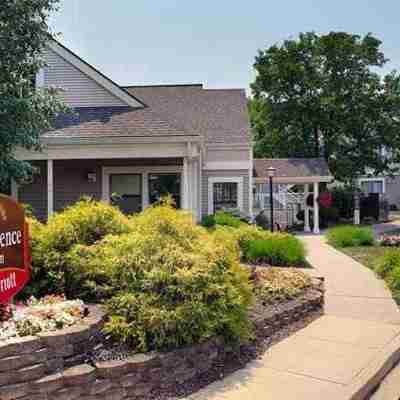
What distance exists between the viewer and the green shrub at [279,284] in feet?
20.7

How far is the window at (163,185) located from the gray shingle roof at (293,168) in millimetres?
7423

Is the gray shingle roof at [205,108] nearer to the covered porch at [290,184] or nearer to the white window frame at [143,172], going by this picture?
the covered porch at [290,184]

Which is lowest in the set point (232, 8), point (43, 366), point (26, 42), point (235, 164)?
point (43, 366)

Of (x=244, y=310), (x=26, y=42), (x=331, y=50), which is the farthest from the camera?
(x=331, y=50)

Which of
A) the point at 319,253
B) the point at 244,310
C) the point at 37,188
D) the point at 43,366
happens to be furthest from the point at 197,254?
the point at 37,188

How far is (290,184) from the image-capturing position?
2328cm

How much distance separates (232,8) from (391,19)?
238 inches

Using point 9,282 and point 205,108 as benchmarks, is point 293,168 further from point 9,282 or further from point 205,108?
point 9,282

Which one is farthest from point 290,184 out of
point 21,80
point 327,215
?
point 21,80

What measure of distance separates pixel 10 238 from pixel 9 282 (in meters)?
0.37

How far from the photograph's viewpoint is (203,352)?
421 cm

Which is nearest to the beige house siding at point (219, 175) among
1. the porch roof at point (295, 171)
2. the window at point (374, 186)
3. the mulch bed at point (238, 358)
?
the porch roof at point (295, 171)

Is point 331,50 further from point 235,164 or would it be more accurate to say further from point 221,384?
point 221,384

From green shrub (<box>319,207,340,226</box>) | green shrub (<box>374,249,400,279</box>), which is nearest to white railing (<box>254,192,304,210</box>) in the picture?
green shrub (<box>319,207,340,226</box>)
